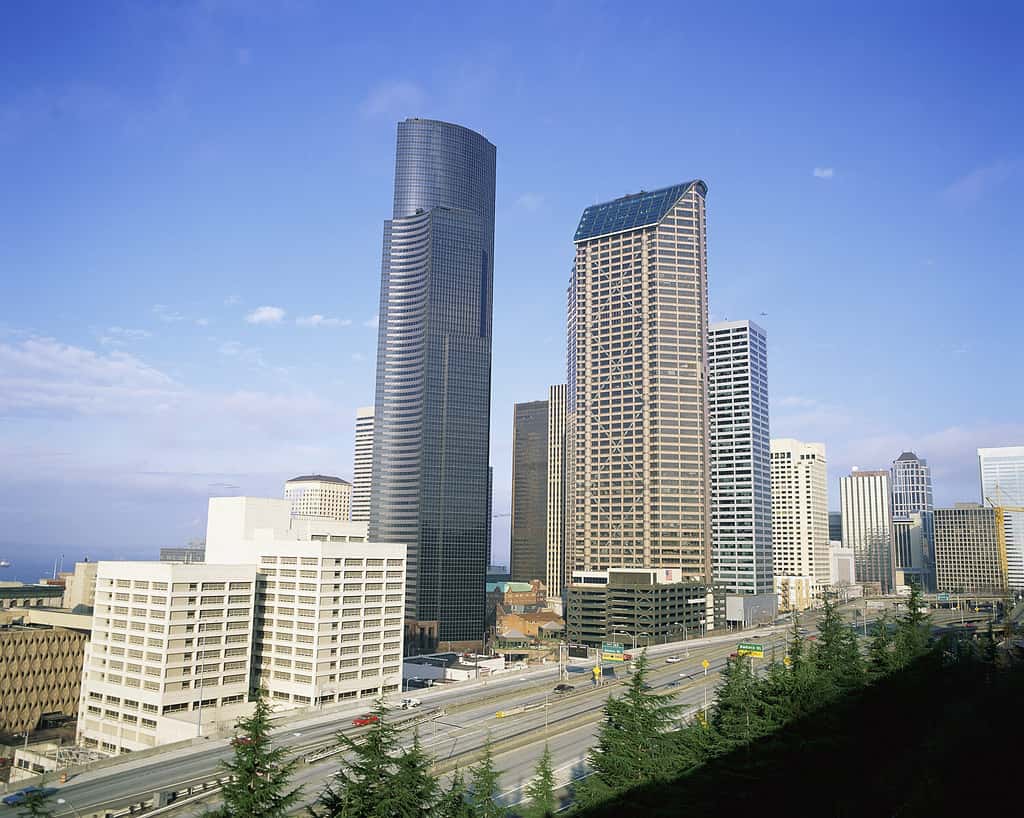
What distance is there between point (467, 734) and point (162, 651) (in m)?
51.1

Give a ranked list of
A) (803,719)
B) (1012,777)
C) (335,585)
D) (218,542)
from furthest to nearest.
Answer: (218,542), (335,585), (803,719), (1012,777)

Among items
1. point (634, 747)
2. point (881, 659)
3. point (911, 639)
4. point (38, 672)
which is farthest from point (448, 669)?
point (634, 747)

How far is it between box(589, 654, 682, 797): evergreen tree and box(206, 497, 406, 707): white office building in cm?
7655

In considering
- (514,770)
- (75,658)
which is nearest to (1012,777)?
(514,770)

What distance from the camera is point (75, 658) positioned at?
157 meters

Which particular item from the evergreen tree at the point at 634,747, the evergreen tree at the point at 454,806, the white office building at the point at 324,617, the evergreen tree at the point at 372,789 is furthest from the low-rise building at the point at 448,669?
the evergreen tree at the point at 372,789

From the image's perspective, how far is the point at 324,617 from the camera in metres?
132

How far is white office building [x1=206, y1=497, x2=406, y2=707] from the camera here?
130875mm

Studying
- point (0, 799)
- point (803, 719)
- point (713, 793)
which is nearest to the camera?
point (713, 793)

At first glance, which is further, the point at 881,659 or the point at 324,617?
the point at 324,617

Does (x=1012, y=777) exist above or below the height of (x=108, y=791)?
above

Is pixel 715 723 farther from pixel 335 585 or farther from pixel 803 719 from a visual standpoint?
pixel 335 585

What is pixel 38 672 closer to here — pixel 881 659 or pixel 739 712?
pixel 739 712

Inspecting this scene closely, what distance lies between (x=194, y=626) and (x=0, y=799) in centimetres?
4214
